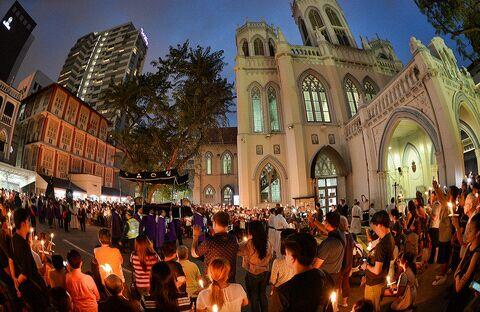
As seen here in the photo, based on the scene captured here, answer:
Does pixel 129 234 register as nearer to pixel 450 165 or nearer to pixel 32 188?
pixel 450 165

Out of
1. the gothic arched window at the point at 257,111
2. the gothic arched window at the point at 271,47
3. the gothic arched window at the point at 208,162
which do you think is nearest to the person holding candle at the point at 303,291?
the gothic arched window at the point at 257,111

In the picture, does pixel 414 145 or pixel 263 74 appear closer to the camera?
pixel 414 145

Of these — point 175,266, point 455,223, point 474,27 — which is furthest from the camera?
point 474,27

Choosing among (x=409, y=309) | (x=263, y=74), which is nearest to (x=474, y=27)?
(x=409, y=309)

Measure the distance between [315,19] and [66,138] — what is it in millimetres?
32368

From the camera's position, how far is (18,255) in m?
3.88

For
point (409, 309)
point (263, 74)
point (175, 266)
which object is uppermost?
point (263, 74)

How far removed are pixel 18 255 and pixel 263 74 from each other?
87.3ft

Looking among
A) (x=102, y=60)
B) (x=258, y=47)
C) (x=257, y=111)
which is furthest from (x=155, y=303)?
(x=102, y=60)

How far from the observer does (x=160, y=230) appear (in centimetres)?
1128

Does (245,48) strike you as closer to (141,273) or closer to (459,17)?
(459,17)

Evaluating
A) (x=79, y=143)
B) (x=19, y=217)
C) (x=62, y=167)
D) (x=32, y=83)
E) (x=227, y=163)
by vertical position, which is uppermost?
(x=32, y=83)

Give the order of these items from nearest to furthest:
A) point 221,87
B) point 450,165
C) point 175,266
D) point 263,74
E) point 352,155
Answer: point 175,266 → point 450,165 → point 221,87 → point 352,155 → point 263,74

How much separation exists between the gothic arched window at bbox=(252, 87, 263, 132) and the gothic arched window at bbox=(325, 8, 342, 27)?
12.7 m
